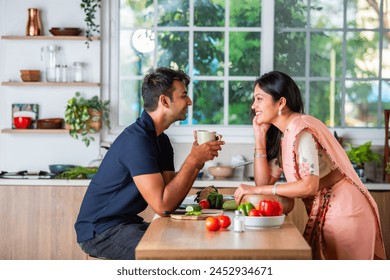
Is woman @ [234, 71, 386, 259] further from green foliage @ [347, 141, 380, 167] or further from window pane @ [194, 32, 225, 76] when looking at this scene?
window pane @ [194, 32, 225, 76]

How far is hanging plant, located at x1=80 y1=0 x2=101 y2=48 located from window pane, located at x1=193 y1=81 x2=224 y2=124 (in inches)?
36.0

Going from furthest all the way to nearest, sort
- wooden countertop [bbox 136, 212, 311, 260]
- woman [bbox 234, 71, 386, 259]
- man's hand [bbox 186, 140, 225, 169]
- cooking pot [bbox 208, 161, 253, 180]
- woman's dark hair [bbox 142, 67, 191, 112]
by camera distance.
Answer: cooking pot [bbox 208, 161, 253, 180] < woman's dark hair [bbox 142, 67, 191, 112] < man's hand [bbox 186, 140, 225, 169] < woman [bbox 234, 71, 386, 259] < wooden countertop [bbox 136, 212, 311, 260]

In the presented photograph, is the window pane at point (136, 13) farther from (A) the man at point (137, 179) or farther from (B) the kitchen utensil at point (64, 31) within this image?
(A) the man at point (137, 179)

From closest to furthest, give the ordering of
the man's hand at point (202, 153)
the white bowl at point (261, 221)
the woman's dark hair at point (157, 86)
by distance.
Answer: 1. the white bowl at point (261, 221)
2. the man's hand at point (202, 153)
3. the woman's dark hair at point (157, 86)

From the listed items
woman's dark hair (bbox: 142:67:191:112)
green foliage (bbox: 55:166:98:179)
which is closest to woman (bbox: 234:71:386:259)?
woman's dark hair (bbox: 142:67:191:112)

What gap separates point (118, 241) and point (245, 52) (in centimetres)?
317

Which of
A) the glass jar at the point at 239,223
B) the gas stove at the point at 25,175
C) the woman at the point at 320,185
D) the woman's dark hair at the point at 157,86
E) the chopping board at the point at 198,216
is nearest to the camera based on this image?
the glass jar at the point at 239,223

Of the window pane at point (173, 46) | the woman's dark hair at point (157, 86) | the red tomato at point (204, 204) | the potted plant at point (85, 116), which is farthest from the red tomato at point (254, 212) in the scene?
the window pane at point (173, 46)

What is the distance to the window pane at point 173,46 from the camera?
6.82 metres

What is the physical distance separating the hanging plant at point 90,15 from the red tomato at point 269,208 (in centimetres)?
342

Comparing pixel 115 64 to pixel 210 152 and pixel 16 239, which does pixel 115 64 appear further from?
pixel 210 152

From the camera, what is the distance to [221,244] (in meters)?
3.05

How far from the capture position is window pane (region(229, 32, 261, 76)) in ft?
22.3
